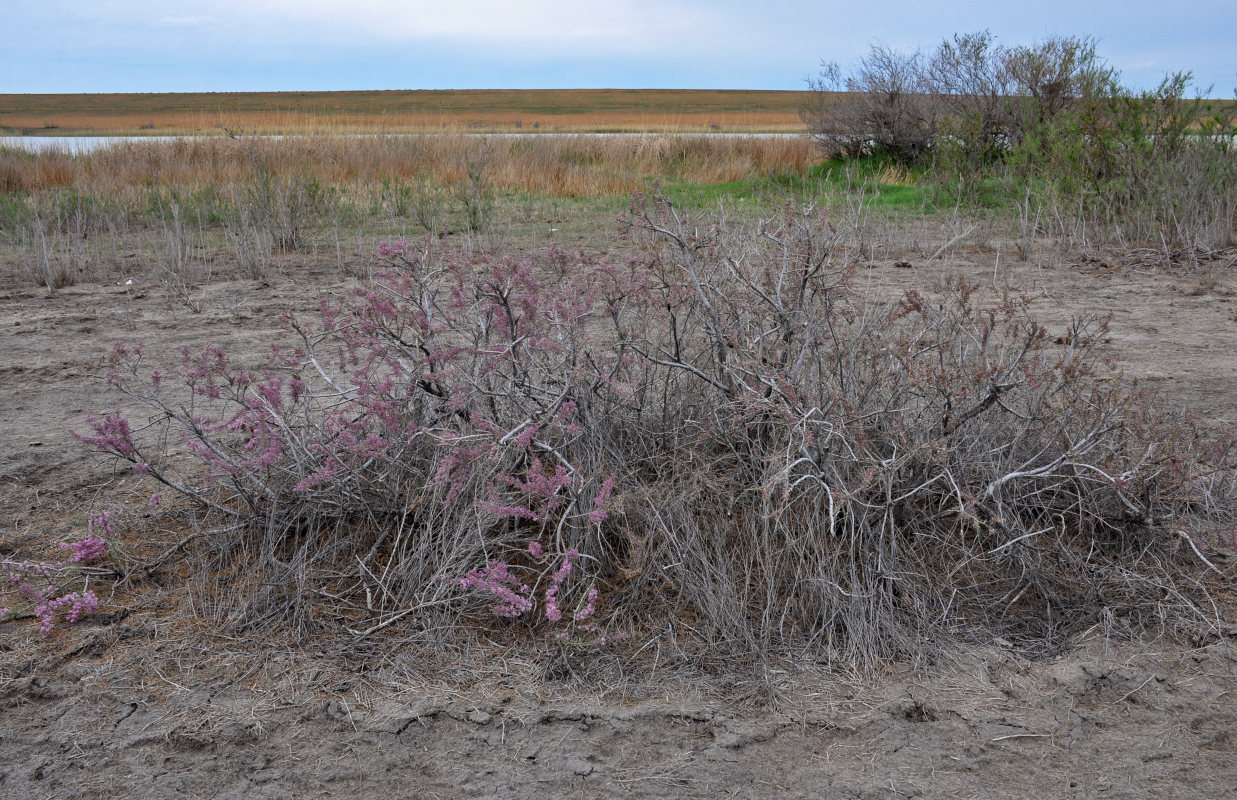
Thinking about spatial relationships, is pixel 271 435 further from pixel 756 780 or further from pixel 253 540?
pixel 756 780

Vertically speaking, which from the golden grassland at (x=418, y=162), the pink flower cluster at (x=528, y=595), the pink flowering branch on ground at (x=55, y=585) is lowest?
the pink flowering branch on ground at (x=55, y=585)

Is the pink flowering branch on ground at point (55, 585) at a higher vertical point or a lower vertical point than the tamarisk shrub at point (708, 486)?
lower

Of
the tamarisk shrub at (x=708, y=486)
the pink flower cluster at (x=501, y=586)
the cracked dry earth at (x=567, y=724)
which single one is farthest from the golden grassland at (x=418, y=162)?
the cracked dry earth at (x=567, y=724)

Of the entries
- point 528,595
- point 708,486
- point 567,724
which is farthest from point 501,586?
point 708,486

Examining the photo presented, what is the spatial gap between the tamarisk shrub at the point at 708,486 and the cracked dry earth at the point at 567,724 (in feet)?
0.44

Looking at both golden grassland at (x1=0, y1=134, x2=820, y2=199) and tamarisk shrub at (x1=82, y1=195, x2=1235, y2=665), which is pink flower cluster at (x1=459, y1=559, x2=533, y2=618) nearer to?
tamarisk shrub at (x1=82, y1=195, x2=1235, y2=665)

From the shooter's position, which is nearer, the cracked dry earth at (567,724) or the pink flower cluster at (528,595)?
the cracked dry earth at (567,724)

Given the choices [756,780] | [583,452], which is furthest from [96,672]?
[756,780]

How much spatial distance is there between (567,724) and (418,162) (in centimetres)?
1281

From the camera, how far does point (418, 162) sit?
13.9 m

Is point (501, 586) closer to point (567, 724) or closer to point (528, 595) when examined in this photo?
point (528, 595)

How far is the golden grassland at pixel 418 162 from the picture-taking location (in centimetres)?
1230

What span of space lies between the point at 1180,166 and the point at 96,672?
8.47 meters

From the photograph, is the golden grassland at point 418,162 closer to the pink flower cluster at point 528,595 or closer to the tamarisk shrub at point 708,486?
the tamarisk shrub at point 708,486
